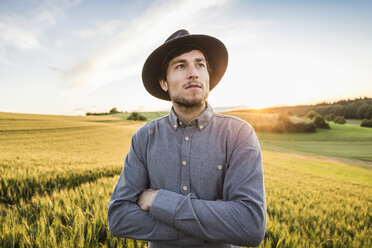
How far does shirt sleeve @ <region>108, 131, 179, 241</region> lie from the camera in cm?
148

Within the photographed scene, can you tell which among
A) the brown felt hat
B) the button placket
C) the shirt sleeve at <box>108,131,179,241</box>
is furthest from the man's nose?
the shirt sleeve at <box>108,131,179,241</box>

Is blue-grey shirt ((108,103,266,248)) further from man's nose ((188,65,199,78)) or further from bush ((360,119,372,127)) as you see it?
bush ((360,119,372,127))

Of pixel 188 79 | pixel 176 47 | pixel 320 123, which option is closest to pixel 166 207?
pixel 188 79

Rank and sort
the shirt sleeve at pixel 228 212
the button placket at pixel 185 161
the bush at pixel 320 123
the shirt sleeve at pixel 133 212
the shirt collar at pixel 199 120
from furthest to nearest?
the bush at pixel 320 123 < the shirt collar at pixel 199 120 < the button placket at pixel 185 161 < the shirt sleeve at pixel 133 212 < the shirt sleeve at pixel 228 212

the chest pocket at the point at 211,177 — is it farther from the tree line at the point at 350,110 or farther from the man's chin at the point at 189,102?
the tree line at the point at 350,110

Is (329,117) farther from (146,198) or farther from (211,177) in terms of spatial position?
(146,198)

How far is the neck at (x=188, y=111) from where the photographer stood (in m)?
1.90

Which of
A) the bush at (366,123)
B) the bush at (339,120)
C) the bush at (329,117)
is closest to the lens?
the bush at (366,123)

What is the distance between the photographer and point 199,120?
1776 millimetres

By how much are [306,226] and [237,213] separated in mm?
2999

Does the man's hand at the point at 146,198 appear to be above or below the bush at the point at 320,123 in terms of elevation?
above

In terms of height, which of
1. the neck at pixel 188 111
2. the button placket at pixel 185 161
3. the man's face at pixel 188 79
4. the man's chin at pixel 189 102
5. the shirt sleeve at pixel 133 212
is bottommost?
the shirt sleeve at pixel 133 212

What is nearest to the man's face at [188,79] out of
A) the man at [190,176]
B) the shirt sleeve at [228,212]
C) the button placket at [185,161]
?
the man at [190,176]

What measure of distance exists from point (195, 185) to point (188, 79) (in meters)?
1.09
